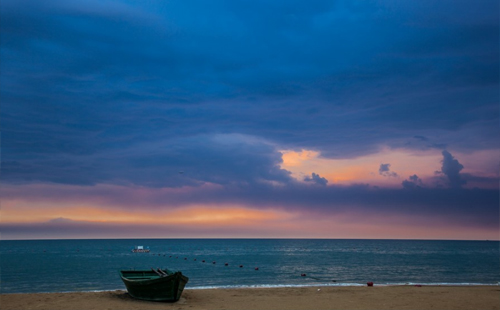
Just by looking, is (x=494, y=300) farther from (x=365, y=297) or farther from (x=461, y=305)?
(x=365, y=297)

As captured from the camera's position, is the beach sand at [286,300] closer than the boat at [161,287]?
Yes

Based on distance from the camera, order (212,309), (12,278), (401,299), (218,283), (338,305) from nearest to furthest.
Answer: (212,309) < (338,305) < (401,299) < (218,283) < (12,278)

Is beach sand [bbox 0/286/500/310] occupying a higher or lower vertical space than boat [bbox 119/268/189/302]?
lower

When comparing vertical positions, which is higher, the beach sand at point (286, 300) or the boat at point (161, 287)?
the boat at point (161, 287)

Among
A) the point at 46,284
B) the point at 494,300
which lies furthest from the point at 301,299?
the point at 46,284

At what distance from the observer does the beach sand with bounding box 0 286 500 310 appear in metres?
26.1

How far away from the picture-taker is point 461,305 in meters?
26.4

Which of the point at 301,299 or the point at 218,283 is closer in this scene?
the point at 301,299

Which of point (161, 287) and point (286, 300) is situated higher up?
point (161, 287)

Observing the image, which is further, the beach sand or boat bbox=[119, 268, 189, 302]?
boat bbox=[119, 268, 189, 302]

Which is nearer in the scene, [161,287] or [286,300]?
[161,287]

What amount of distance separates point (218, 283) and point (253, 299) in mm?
18445

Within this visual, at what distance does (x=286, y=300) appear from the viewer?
1150 inches

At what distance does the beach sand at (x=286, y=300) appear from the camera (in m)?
26.1
